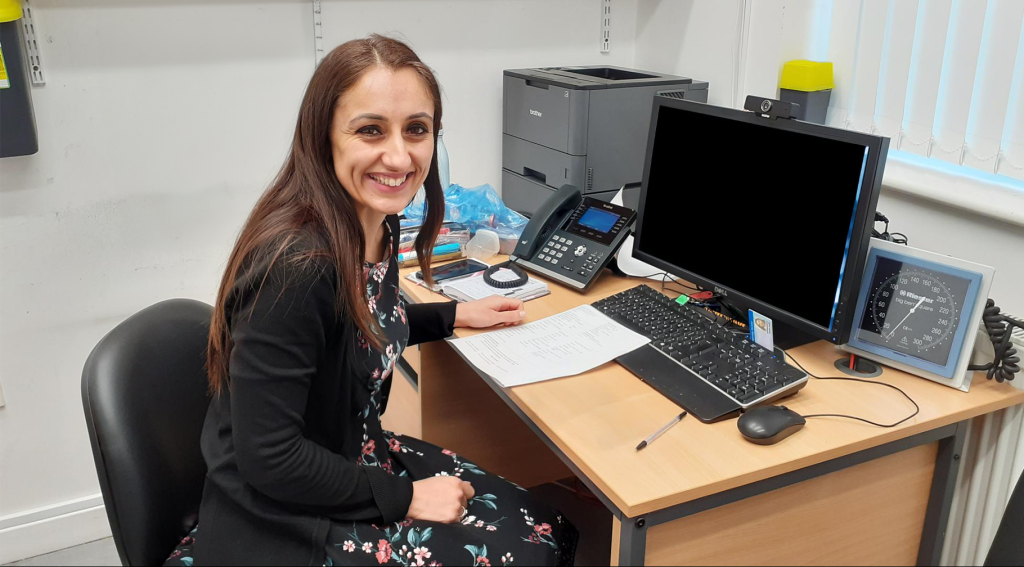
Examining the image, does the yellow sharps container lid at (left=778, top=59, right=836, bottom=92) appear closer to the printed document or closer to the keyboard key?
the printed document

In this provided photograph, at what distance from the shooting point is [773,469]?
3.51 ft

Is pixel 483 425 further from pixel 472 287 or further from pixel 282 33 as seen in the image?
pixel 282 33

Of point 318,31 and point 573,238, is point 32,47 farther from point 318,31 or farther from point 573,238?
point 573,238

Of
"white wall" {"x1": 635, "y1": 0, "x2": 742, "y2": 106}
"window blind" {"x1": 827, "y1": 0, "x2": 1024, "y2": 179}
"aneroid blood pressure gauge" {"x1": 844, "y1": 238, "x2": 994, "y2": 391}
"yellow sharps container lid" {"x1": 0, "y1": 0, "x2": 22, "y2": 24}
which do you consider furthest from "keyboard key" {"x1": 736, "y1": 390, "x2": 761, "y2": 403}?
"yellow sharps container lid" {"x1": 0, "y1": 0, "x2": 22, "y2": 24}

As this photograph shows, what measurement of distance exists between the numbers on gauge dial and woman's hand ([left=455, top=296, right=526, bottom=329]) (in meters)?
0.64

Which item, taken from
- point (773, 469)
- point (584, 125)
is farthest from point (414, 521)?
point (584, 125)

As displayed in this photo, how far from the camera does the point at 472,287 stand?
1671mm

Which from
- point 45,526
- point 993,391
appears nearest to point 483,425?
point 993,391

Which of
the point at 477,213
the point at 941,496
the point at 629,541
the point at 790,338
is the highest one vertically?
the point at 477,213

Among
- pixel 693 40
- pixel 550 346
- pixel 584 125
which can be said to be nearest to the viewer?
pixel 550 346

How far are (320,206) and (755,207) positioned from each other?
767 mm

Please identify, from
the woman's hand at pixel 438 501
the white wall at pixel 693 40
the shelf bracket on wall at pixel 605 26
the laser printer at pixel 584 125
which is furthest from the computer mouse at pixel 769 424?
the shelf bracket on wall at pixel 605 26

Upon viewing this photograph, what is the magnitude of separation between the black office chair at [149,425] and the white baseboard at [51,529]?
102 centimetres

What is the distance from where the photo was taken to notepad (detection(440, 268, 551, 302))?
5.34 feet
